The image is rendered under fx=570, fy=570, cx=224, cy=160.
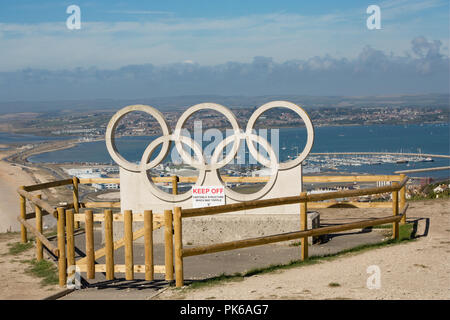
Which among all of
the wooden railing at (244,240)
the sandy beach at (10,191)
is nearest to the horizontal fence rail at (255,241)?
the wooden railing at (244,240)

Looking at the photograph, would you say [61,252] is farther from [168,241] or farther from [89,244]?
[168,241]

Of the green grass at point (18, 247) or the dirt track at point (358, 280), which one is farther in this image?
the green grass at point (18, 247)

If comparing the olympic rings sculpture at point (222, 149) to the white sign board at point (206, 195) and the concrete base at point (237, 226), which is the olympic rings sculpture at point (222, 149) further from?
the concrete base at point (237, 226)

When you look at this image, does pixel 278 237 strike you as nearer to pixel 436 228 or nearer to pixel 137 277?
pixel 137 277

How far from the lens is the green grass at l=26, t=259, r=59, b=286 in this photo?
930cm

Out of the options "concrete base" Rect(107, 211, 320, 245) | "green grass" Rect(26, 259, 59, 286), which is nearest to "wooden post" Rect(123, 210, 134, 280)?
"green grass" Rect(26, 259, 59, 286)

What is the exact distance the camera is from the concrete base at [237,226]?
38.6 feet

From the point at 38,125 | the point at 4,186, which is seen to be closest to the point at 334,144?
the point at 4,186

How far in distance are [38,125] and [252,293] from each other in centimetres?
18422

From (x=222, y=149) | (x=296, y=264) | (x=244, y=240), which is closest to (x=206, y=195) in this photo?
(x=222, y=149)

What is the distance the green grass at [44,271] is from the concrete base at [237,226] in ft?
9.80

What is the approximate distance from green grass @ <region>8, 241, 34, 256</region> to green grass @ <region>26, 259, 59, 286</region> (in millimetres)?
1183

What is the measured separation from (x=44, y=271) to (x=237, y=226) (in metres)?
3.97

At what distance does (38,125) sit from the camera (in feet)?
595
